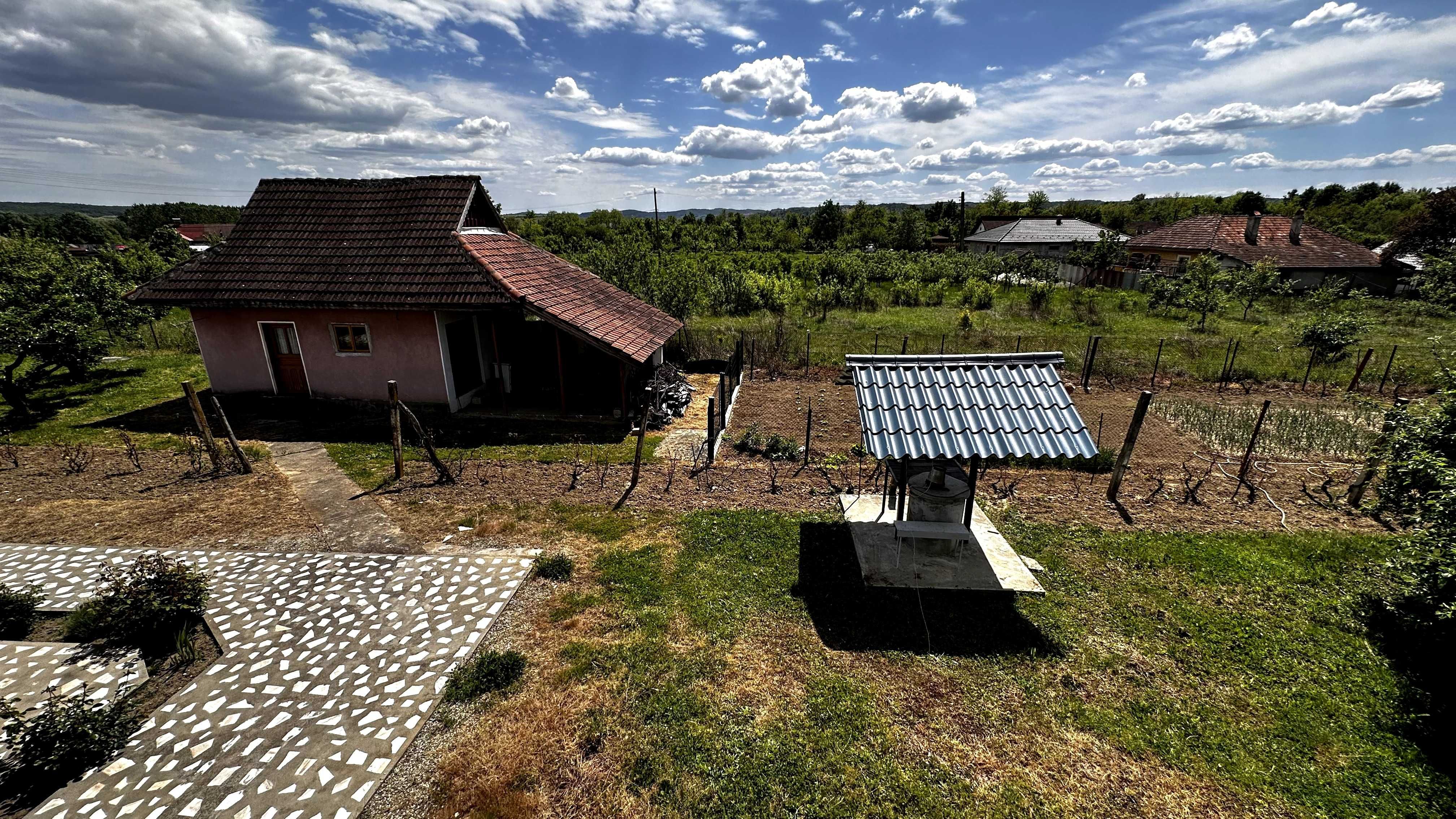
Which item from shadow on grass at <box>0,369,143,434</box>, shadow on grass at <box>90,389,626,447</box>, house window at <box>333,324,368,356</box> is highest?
house window at <box>333,324,368,356</box>

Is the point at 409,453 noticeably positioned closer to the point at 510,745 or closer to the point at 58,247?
the point at 510,745

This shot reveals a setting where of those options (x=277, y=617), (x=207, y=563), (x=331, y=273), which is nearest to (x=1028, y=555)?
(x=277, y=617)

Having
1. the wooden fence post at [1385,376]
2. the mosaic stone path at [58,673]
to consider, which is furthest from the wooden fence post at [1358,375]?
the mosaic stone path at [58,673]

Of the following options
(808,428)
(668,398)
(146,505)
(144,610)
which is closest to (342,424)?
(146,505)

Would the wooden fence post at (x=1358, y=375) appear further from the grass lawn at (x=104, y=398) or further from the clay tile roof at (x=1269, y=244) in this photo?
the grass lawn at (x=104, y=398)

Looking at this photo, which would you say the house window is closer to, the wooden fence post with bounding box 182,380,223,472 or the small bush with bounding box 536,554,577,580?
the wooden fence post with bounding box 182,380,223,472

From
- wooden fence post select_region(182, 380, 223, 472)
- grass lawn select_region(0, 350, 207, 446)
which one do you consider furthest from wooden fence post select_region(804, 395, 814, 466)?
grass lawn select_region(0, 350, 207, 446)

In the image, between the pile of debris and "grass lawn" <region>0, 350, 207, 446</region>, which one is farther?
the pile of debris
